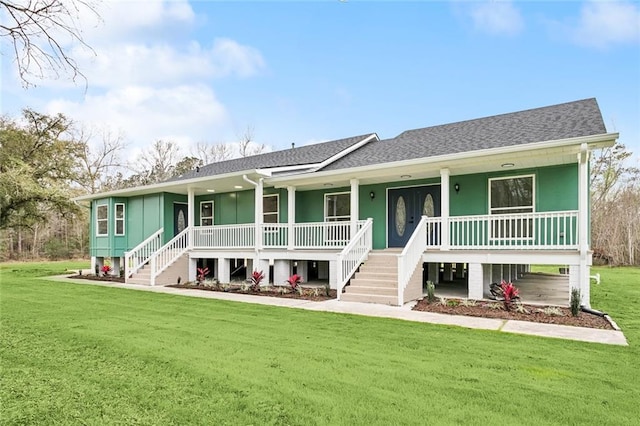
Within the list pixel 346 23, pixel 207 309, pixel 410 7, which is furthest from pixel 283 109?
pixel 207 309

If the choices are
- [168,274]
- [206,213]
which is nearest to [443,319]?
[168,274]

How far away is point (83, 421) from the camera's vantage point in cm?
329

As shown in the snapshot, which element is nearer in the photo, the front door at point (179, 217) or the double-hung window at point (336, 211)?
the double-hung window at point (336, 211)

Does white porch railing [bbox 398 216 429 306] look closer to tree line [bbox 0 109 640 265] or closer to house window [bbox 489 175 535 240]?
house window [bbox 489 175 535 240]

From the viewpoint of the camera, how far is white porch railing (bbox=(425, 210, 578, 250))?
9117 millimetres

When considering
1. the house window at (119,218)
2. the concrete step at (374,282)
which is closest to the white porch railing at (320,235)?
the concrete step at (374,282)

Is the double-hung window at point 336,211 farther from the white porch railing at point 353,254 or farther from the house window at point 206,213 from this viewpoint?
the house window at point 206,213

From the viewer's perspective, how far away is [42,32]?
3.65m

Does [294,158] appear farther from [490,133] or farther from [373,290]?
[373,290]

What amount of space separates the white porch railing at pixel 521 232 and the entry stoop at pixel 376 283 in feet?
4.17

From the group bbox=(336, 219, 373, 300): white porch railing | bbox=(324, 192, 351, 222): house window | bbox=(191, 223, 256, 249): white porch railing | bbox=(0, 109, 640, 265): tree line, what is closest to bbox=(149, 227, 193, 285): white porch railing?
bbox=(191, 223, 256, 249): white porch railing

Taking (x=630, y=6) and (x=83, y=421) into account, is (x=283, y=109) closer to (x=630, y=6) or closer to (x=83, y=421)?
(x=630, y=6)

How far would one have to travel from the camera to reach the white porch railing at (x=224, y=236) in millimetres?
13711

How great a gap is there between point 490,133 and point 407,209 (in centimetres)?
320
